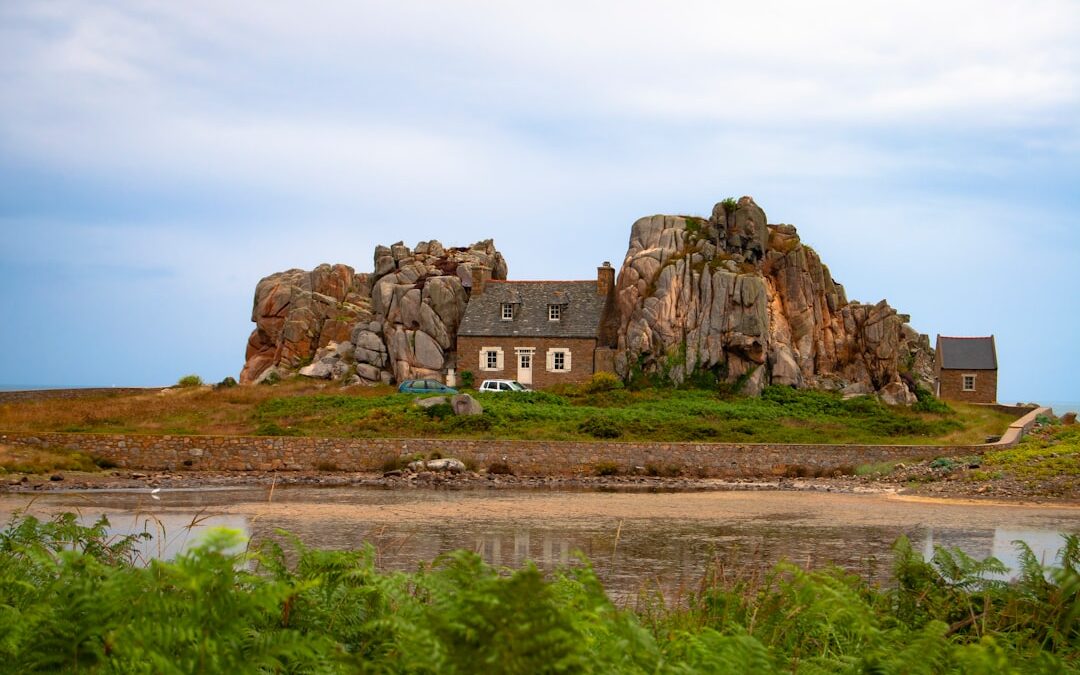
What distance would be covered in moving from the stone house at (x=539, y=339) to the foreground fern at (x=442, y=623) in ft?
158

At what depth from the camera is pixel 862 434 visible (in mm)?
46250

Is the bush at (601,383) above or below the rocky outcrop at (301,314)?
below

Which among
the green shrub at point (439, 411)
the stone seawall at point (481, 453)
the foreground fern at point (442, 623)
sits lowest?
the stone seawall at point (481, 453)

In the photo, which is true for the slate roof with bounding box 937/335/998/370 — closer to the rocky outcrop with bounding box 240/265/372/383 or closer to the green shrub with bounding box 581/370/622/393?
the green shrub with bounding box 581/370/622/393

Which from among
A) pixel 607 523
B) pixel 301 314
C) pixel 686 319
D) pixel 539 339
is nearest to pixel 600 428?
pixel 686 319

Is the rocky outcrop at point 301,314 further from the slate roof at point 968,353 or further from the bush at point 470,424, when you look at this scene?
the slate roof at point 968,353

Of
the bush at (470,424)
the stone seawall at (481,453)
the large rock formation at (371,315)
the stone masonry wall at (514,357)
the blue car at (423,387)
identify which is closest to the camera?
the stone seawall at (481,453)

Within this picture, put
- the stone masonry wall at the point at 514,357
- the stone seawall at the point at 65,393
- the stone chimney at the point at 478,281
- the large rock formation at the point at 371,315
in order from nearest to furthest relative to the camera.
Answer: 1. the stone seawall at the point at 65,393
2. the stone masonry wall at the point at 514,357
3. the large rock formation at the point at 371,315
4. the stone chimney at the point at 478,281

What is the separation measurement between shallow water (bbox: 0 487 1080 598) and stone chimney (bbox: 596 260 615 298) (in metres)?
26.7

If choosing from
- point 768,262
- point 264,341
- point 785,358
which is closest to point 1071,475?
point 785,358

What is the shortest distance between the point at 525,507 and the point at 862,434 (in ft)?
72.3

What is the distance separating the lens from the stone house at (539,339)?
5828 cm

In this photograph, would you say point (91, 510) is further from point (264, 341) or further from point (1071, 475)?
point (264, 341)

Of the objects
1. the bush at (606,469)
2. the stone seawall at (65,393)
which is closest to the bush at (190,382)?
the stone seawall at (65,393)
